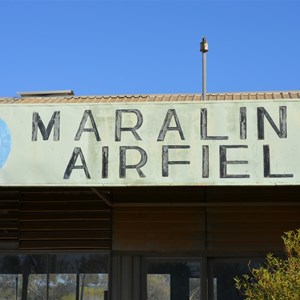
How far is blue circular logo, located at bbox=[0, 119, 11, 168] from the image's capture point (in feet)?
40.3

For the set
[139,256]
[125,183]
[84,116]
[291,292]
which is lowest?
[291,292]

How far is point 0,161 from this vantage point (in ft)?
40.3

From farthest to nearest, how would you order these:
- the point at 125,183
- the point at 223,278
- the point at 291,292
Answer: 1. the point at 223,278
2. the point at 125,183
3. the point at 291,292

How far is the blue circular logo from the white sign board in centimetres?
2

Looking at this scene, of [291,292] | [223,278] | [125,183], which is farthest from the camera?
[223,278]

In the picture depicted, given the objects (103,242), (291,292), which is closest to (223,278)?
(103,242)

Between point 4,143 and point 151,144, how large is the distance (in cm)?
276

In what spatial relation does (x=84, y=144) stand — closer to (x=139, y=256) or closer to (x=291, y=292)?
(x=139, y=256)

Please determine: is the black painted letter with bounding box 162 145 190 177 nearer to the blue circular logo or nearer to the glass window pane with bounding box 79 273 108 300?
the blue circular logo

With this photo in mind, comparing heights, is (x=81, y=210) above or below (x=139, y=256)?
above

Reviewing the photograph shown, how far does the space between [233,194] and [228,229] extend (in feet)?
2.64

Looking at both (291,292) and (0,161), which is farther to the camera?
(0,161)

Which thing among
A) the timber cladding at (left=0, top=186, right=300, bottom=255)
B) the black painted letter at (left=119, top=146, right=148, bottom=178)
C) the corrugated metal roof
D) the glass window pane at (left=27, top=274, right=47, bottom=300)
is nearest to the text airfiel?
the black painted letter at (left=119, top=146, right=148, bottom=178)

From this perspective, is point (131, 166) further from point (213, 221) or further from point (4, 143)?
point (213, 221)
